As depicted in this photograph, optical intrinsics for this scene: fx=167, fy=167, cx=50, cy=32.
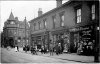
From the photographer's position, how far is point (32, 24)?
4106cm

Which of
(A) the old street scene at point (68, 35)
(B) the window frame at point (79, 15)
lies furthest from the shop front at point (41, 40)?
(B) the window frame at point (79, 15)

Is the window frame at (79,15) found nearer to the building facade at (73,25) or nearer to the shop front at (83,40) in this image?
the building facade at (73,25)

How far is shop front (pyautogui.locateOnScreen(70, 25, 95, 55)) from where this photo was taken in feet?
63.9

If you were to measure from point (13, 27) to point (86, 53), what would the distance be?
54.9m

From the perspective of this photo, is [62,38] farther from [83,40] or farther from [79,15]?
[83,40]

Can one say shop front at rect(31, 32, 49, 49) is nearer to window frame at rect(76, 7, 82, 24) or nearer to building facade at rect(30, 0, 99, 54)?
building facade at rect(30, 0, 99, 54)

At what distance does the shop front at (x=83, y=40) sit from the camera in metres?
19.5

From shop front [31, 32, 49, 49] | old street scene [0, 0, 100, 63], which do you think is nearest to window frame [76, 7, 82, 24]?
old street scene [0, 0, 100, 63]

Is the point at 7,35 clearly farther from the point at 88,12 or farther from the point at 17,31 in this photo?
the point at 88,12

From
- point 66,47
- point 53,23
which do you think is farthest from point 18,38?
point 66,47

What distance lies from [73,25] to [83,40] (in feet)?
10.2

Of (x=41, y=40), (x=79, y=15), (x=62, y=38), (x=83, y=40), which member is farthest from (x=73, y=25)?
(x=41, y=40)

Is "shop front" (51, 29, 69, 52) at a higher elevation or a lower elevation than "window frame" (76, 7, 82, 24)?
lower

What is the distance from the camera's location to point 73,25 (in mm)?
22766
